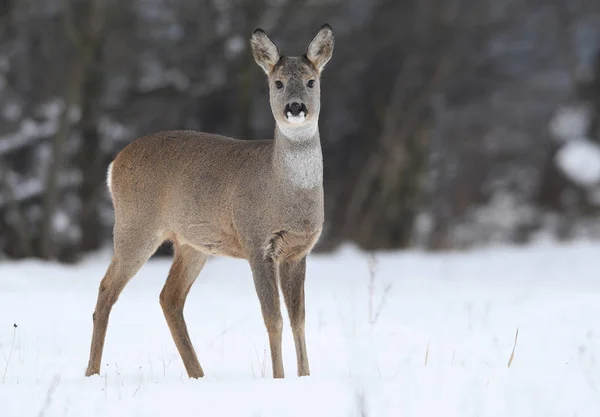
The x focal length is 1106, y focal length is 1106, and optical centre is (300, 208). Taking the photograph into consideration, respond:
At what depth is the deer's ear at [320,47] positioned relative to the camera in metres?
7.11

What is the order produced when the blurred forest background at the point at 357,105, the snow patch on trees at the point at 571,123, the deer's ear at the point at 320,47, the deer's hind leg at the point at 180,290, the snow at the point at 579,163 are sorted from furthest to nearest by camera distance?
the snow patch on trees at the point at 571,123
the snow at the point at 579,163
the blurred forest background at the point at 357,105
the deer's hind leg at the point at 180,290
the deer's ear at the point at 320,47

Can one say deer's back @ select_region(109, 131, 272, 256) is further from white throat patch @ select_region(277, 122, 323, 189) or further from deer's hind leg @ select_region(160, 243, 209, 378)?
deer's hind leg @ select_region(160, 243, 209, 378)

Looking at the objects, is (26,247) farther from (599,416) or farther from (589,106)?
(589,106)

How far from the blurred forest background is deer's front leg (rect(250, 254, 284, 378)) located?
9976 millimetres

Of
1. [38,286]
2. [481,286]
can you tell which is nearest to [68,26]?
[38,286]

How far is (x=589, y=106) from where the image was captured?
2689 cm

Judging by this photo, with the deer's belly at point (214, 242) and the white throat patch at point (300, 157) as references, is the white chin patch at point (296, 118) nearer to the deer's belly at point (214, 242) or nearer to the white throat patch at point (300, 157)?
the white throat patch at point (300, 157)

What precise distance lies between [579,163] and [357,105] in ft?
23.2

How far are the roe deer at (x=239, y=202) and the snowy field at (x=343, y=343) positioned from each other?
50 centimetres

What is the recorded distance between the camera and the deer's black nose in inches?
263

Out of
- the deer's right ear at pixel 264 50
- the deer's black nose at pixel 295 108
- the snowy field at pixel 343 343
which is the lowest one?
the snowy field at pixel 343 343

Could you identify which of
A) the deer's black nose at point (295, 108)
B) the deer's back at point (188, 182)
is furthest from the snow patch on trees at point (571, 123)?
the deer's black nose at point (295, 108)

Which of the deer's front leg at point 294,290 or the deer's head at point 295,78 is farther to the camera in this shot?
the deer's front leg at point 294,290

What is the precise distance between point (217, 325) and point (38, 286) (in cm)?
258
